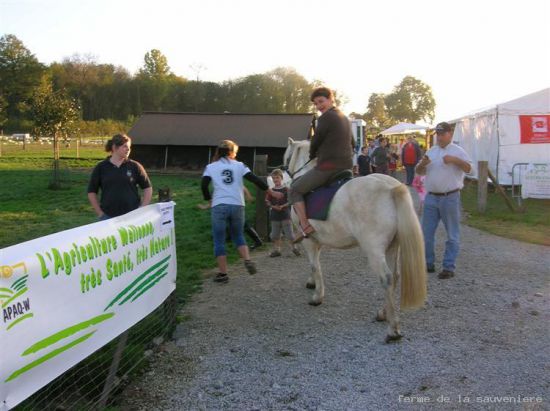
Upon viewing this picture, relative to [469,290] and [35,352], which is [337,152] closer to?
[469,290]

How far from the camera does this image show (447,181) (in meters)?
6.78

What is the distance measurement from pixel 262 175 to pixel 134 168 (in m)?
4.17

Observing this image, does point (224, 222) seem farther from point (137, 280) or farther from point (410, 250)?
point (410, 250)

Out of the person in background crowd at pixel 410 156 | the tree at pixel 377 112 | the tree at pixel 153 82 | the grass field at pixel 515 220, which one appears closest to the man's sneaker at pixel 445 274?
the grass field at pixel 515 220

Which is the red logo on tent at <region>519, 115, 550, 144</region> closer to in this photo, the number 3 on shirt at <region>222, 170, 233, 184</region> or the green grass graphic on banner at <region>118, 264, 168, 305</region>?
Answer: the number 3 on shirt at <region>222, 170, 233, 184</region>

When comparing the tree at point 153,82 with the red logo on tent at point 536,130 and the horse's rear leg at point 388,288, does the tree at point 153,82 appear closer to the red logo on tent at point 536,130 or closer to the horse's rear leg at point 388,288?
the red logo on tent at point 536,130

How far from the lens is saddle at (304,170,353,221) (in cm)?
530

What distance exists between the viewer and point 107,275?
350cm

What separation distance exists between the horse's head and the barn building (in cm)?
1774

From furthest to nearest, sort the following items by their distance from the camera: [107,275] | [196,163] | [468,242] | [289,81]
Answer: [289,81], [196,163], [468,242], [107,275]

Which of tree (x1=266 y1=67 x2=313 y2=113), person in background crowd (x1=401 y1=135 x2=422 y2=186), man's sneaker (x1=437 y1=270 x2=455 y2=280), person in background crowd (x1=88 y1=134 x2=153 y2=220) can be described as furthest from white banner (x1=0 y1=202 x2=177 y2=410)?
tree (x1=266 y1=67 x2=313 y2=113)

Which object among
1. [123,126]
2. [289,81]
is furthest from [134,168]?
[289,81]

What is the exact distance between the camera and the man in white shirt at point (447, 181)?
22.2ft

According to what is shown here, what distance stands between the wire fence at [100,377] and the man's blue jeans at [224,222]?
5.95 feet
